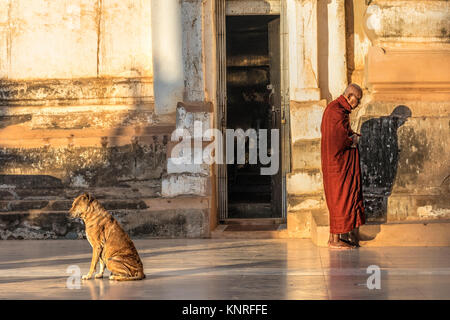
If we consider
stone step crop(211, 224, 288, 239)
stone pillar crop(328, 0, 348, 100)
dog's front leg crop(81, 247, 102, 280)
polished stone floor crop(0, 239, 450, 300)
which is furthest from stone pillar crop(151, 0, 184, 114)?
dog's front leg crop(81, 247, 102, 280)

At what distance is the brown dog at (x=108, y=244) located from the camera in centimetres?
697

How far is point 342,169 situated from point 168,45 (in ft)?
10.4

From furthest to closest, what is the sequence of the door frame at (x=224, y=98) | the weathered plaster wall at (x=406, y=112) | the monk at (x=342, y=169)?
the door frame at (x=224, y=98)
the weathered plaster wall at (x=406, y=112)
the monk at (x=342, y=169)

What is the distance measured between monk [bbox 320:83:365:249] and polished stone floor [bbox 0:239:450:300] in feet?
1.22

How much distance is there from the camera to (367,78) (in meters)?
10.3

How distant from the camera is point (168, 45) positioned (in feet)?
37.8

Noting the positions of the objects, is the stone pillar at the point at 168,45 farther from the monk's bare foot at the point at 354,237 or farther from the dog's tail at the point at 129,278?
the dog's tail at the point at 129,278

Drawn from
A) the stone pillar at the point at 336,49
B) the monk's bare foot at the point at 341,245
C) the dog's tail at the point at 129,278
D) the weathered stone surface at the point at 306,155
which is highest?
the stone pillar at the point at 336,49

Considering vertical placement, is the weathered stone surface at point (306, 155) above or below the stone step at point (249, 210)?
above

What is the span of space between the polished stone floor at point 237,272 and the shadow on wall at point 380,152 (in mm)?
907

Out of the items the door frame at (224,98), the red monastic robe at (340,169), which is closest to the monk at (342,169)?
the red monastic robe at (340,169)

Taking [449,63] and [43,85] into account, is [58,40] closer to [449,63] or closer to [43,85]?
[43,85]
